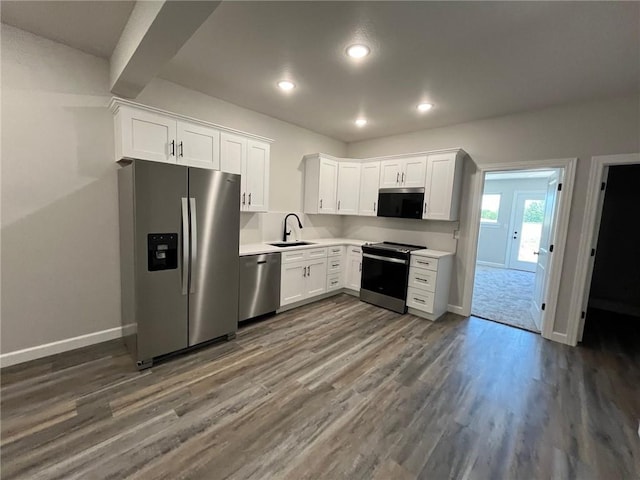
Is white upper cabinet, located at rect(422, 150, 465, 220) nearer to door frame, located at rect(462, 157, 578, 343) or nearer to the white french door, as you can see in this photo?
door frame, located at rect(462, 157, 578, 343)

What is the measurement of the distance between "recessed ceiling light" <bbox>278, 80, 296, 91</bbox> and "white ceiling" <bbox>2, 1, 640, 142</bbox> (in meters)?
0.08

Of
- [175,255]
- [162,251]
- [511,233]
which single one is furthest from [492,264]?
[162,251]

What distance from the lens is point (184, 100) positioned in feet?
10.4

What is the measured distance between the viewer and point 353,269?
15.0ft

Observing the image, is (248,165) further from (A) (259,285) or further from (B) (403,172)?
(B) (403,172)

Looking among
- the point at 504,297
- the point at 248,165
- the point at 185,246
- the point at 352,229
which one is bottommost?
the point at 504,297

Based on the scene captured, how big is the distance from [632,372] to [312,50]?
169 inches

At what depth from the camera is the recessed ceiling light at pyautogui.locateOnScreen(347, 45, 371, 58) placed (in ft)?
7.26

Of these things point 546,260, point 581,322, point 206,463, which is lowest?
point 206,463

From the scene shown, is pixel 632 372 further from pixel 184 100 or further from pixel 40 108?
pixel 40 108

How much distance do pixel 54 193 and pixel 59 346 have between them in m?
1.44

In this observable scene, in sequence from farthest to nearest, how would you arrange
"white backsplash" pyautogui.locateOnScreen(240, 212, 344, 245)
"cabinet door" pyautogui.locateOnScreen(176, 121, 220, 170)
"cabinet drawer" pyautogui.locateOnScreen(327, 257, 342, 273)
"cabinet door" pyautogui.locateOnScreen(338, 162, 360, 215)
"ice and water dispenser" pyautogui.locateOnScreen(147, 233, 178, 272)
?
1. "cabinet door" pyautogui.locateOnScreen(338, 162, 360, 215)
2. "cabinet drawer" pyautogui.locateOnScreen(327, 257, 342, 273)
3. "white backsplash" pyautogui.locateOnScreen(240, 212, 344, 245)
4. "cabinet door" pyautogui.locateOnScreen(176, 121, 220, 170)
5. "ice and water dispenser" pyautogui.locateOnScreen(147, 233, 178, 272)

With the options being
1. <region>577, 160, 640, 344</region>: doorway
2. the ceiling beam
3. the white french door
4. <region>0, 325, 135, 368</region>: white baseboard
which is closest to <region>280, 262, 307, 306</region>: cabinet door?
<region>0, 325, 135, 368</region>: white baseboard

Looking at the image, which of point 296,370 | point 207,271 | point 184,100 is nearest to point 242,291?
point 207,271
